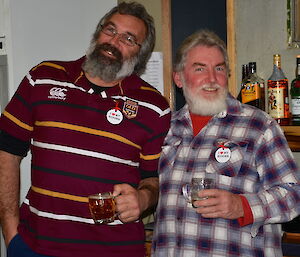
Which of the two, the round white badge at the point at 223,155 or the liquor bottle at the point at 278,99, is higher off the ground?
the liquor bottle at the point at 278,99

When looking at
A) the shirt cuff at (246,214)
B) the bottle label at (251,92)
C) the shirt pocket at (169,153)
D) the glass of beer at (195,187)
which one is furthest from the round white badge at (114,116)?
the bottle label at (251,92)

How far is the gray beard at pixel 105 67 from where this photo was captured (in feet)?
6.75

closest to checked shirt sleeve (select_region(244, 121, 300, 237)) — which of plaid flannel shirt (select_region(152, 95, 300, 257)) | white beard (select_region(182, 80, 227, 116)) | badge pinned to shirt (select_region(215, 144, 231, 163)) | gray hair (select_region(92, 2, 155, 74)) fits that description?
plaid flannel shirt (select_region(152, 95, 300, 257))

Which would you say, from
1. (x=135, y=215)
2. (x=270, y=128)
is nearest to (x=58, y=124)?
(x=135, y=215)

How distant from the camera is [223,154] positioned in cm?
199

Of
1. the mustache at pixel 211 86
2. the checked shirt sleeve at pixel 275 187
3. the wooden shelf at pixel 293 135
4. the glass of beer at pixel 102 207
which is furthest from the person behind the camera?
the wooden shelf at pixel 293 135

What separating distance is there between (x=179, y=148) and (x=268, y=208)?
465 millimetres

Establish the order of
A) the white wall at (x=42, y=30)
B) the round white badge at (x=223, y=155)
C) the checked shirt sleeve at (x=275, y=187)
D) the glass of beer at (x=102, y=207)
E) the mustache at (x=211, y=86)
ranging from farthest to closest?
the white wall at (x=42, y=30)
the mustache at (x=211, y=86)
the round white badge at (x=223, y=155)
the checked shirt sleeve at (x=275, y=187)
the glass of beer at (x=102, y=207)

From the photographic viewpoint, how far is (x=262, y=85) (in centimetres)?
262

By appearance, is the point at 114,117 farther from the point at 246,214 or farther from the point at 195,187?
the point at 246,214

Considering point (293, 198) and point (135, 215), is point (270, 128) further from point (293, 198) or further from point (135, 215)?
point (135, 215)

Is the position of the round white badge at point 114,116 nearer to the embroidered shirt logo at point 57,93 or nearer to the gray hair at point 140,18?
the embroidered shirt logo at point 57,93

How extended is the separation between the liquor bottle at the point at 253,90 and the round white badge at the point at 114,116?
87cm

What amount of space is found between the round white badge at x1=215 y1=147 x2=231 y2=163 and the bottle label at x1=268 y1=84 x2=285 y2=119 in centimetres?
61
